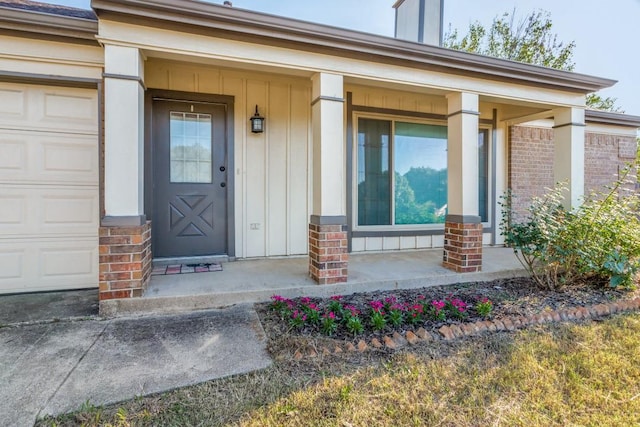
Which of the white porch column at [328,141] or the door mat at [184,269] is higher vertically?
the white porch column at [328,141]

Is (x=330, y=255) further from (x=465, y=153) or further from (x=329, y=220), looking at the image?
(x=465, y=153)

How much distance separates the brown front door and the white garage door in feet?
2.45

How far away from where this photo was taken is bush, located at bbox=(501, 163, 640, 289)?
3.55 meters

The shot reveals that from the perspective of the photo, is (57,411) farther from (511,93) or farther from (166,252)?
(511,93)

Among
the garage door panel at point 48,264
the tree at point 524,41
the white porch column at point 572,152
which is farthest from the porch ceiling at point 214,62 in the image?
the tree at point 524,41

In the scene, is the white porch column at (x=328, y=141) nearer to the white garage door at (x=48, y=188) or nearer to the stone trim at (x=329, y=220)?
the stone trim at (x=329, y=220)

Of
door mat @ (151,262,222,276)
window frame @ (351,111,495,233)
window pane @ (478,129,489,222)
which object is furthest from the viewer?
window pane @ (478,129,489,222)

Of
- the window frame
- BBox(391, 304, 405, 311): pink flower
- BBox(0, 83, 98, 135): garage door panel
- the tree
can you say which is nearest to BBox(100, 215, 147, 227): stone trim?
BBox(0, 83, 98, 135): garage door panel

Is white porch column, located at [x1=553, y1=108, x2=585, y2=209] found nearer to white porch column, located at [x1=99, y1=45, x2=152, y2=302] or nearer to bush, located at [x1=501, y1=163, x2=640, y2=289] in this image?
bush, located at [x1=501, y1=163, x2=640, y2=289]

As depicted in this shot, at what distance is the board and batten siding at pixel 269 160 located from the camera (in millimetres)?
4406

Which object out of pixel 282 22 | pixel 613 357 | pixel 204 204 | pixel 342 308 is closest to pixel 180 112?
pixel 204 204

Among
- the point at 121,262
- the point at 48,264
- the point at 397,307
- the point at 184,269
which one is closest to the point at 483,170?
the point at 397,307

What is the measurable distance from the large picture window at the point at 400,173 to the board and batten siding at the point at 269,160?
0.95 meters

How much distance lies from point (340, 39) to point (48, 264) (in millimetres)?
3790
